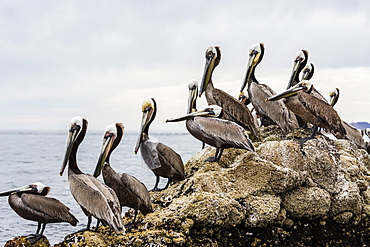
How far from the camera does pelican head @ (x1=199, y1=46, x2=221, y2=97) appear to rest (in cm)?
788

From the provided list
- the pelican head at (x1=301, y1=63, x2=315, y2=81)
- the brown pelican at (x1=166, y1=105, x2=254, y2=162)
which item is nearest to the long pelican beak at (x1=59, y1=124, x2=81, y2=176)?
the brown pelican at (x1=166, y1=105, x2=254, y2=162)

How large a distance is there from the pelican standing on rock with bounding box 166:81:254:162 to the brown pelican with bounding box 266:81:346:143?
1.12m

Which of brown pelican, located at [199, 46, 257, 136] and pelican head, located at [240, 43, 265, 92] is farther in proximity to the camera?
pelican head, located at [240, 43, 265, 92]

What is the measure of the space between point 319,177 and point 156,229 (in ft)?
8.98

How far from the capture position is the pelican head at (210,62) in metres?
7.88

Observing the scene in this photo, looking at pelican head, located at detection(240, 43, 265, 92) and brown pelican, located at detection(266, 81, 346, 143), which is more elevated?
pelican head, located at detection(240, 43, 265, 92)

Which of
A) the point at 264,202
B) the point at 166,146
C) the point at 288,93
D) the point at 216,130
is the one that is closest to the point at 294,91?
the point at 288,93

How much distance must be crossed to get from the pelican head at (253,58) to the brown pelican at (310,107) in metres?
0.96

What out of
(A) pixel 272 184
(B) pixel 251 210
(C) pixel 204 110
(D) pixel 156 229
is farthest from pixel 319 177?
(D) pixel 156 229

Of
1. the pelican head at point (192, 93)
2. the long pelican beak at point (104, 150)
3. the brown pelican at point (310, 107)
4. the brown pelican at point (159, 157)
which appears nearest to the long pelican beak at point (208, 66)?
the pelican head at point (192, 93)

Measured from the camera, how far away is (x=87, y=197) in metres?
5.18

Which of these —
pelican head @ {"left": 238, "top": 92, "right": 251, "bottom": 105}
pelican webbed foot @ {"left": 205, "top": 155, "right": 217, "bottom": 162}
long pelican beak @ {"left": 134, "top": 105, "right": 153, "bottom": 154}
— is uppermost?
pelican head @ {"left": 238, "top": 92, "right": 251, "bottom": 105}

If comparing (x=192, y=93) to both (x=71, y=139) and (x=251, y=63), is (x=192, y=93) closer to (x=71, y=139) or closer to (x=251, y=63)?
(x=251, y=63)

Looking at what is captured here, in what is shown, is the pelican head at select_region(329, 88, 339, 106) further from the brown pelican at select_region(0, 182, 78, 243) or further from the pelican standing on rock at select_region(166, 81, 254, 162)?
the brown pelican at select_region(0, 182, 78, 243)
